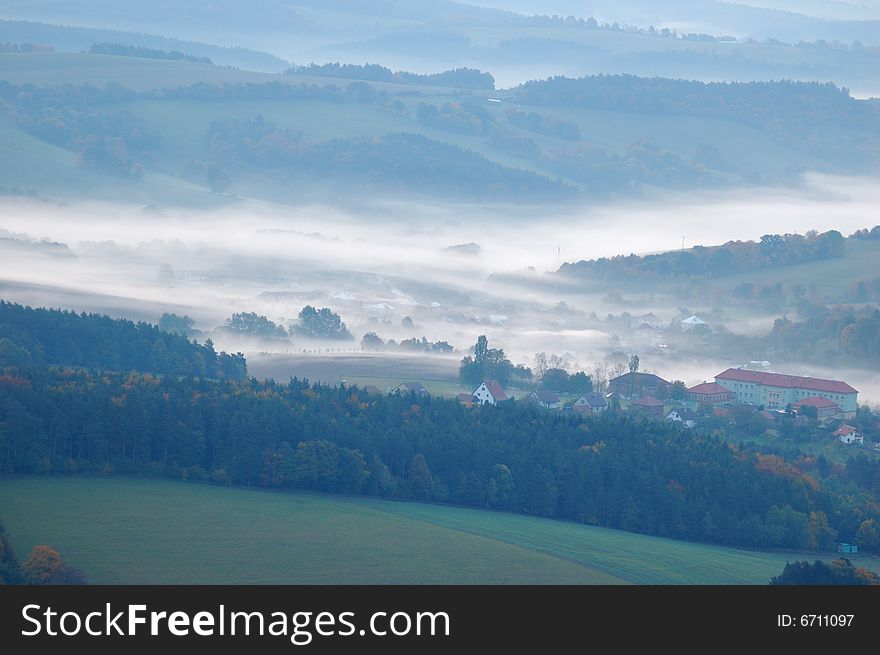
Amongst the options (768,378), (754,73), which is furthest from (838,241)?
(754,73)

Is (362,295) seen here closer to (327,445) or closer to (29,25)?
(327,445)

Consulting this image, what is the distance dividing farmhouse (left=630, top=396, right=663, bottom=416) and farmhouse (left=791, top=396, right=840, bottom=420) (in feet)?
14.1

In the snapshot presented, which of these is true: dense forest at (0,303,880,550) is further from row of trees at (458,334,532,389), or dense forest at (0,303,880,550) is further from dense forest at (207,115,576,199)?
dense forest at (207,115,576,199)

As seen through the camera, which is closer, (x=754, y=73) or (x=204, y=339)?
(x=204, y=339)

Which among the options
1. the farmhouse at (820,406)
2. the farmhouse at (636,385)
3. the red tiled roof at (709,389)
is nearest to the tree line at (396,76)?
the farmhouse at (636,385)

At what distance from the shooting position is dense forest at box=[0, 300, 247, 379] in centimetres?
5059

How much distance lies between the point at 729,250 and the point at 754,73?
83.5 m

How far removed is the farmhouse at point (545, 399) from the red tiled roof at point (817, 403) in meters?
7.71

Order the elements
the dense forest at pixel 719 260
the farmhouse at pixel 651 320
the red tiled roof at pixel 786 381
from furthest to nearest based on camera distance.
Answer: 1. the dense forest at pixel 719 260
2. the farmhouse at pixel 651 320
3. the red tiled roof at pixel 786 381

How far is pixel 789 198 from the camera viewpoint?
138 m

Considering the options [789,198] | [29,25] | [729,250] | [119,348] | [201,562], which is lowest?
[201,562]

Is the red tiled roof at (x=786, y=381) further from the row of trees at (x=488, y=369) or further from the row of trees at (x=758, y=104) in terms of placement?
the row of trees at (x=758, y=104)

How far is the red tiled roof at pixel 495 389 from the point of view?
5531 cm

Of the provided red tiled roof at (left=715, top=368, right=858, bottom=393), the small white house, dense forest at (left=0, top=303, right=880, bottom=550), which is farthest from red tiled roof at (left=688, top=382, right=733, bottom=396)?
the small white house
